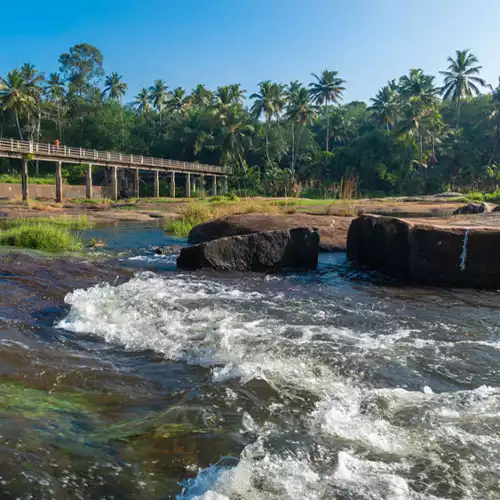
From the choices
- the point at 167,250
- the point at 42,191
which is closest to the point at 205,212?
the point at 167,250

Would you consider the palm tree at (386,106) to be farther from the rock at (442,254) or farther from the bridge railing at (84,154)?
the rock at (442,254)

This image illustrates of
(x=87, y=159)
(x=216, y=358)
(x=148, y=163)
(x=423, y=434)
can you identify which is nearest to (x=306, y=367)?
(x=216, y=358)

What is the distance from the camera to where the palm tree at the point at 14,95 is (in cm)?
4362

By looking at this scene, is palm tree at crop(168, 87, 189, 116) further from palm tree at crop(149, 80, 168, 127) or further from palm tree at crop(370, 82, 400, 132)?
palm tree at crop(370, 82, 400, 132)

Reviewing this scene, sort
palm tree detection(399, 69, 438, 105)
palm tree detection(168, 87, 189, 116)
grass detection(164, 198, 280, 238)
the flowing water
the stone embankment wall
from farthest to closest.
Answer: palm tree detection(168, 87, 189, 116) → palm tree detection(399, 69, 438, 105) → the stone embankment wall → grass detection(164, 198, 280, 238) → the flowing water

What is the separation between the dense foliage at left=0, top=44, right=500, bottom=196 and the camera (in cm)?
4950

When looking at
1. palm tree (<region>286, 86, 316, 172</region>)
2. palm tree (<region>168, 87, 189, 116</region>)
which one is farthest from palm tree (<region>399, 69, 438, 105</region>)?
palm tree (<region>168, 87, 189, 116</region>)

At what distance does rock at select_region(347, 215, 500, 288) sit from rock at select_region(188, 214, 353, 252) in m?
3.02

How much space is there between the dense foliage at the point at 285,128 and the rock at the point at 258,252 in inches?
1305

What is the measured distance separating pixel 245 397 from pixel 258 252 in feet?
19.4

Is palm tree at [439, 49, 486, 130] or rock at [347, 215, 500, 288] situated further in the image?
palm tree at [439, 49, 486, 130]

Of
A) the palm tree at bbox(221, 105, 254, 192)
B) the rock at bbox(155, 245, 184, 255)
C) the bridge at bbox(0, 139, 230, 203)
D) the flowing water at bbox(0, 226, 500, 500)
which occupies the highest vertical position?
the palm tree at bbox(221, 105, 254, 192)

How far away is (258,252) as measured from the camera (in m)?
9.14

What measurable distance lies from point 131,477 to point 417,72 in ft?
189
